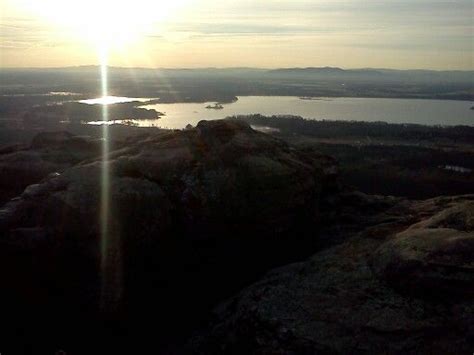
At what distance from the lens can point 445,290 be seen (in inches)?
324

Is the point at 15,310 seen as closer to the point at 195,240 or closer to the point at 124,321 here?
the point at 124,321

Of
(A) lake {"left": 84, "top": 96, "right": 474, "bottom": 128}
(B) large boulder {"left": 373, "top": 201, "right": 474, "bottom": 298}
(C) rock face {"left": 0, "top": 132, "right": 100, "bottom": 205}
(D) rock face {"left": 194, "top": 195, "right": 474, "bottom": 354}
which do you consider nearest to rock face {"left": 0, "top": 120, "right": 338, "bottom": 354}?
(D) rock face {"left": 194, "top": 195, "right": 474, "bottom": 354}

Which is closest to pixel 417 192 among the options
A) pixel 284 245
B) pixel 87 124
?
pixel 284 245

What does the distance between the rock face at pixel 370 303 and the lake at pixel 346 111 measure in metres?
70.9

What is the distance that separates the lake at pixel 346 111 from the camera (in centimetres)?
9594

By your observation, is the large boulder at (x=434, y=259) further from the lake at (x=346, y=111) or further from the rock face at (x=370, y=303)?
the lake at (x=346, y=111)

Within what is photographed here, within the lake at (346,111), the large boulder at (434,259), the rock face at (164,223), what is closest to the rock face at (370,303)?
the large boulder at (434,259)

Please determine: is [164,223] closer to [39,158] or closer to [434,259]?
[434,259]

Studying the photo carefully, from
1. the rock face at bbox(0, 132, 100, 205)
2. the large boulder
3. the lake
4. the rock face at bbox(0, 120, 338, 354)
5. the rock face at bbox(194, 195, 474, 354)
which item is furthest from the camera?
the lake

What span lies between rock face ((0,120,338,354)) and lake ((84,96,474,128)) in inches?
2681

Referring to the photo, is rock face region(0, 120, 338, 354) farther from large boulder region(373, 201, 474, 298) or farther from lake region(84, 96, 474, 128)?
lake region(84, 96, 474, 128)

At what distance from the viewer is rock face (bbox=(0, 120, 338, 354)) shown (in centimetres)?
1012

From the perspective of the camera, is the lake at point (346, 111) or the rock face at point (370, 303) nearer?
the rock face at point (370, 303)

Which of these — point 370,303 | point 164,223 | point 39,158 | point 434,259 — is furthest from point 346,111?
point 370,303
